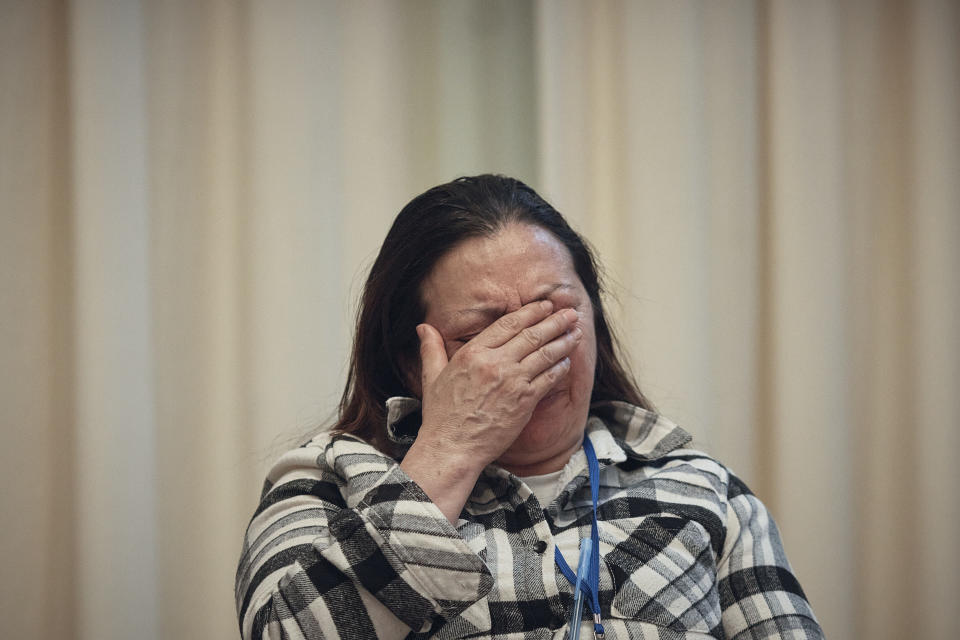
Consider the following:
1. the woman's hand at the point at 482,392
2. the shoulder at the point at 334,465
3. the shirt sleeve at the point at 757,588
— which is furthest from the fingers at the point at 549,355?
the shirt sleeve at the point at 757,588

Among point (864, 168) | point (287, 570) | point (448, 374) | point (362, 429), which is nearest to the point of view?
point (287, 570)

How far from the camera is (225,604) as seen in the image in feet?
6.06

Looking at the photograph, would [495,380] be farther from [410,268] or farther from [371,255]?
[371,255]

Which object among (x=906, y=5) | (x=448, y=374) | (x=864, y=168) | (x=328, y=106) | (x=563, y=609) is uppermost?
(x=906, y=5)

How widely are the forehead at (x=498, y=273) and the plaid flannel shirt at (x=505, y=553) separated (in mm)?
191

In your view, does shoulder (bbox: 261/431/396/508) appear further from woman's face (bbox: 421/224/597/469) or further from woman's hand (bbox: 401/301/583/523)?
woman's face (bbox: 421/224/597/469)

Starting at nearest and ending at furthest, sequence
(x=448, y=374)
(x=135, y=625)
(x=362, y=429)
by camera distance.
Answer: (x=448, y=374) < (x=362, y=429) < (x=135, y=625)

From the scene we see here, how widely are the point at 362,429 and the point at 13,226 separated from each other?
1.14 metres

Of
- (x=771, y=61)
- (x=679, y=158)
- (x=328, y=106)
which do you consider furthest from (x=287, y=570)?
(x=771, y=61)

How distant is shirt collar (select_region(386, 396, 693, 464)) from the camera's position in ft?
4.13

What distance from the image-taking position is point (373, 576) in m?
0.98

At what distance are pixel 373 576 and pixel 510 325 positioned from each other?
418 millimetres

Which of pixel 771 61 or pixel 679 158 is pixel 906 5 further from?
pixel 679 158

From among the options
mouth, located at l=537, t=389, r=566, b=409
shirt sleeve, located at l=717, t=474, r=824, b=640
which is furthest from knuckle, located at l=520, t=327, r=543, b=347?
shirt sleeve, located at l=717, t=474, r=824, b=640
